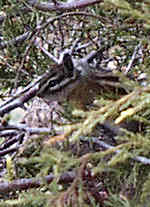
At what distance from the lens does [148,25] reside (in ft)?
2.70

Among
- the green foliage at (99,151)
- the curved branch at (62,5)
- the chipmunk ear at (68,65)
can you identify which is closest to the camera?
the green foliage at (99,151)

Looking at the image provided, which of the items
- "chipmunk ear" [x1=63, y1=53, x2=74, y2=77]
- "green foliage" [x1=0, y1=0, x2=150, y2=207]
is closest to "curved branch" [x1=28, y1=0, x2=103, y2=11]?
"green foliage" [x1=0, y1=0, x2=150, y2=207]

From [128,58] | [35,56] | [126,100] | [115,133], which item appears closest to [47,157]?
[126,100]

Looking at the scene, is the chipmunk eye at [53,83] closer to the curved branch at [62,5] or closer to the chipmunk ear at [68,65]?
the chipmunk ear at [68,65]

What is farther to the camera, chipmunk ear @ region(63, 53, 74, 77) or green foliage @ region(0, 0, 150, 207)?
chipmunk ear @ region(63, 53, 74, 77)

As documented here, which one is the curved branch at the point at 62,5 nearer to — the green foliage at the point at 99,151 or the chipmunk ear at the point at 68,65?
the green foliage at the point at 99,151

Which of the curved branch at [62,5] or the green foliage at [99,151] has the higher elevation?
the curved branch at [62,5]

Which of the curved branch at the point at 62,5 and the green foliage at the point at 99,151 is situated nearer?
the green foliage at the point at 99,151

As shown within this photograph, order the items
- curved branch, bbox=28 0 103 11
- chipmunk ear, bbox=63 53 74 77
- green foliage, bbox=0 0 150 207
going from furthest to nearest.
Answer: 1. curved branch, bbox=28 0 103 11
2. chipmunk ear, bbox=63 53 74 77
3. green foliage, bbox=0 0 150 207

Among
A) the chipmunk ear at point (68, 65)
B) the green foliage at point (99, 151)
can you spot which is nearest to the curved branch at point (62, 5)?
the green foliage at point (99, 151)

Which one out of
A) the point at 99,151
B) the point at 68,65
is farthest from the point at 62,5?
the point at 99,151

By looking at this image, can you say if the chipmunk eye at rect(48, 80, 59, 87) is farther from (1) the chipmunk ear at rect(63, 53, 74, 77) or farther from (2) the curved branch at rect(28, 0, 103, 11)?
(2) the curved branch at rect(28, 0, 103, 11)

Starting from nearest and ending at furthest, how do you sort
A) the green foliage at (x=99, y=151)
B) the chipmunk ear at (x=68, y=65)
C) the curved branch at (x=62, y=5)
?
the green foliage at (x=99, y=151) < the chipmunk ear at (x=68, y=65) < the curved branch at (x=62, y=5)

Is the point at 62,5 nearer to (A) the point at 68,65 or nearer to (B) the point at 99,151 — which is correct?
(A) the point at 68,65
